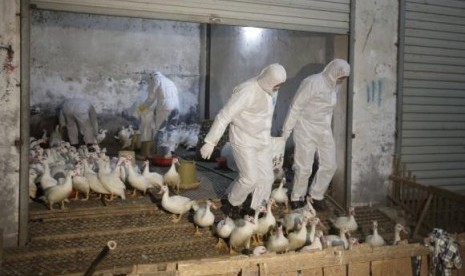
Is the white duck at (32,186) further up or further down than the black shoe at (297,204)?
further up

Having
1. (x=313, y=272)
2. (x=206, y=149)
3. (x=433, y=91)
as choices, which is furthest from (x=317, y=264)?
(x=433, y=91)

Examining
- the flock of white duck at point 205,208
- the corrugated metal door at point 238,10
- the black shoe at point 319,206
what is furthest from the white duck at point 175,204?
the corrugated metal door at point 238,10

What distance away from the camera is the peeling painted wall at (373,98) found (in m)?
8.19

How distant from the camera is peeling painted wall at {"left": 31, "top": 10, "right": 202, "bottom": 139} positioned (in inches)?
534

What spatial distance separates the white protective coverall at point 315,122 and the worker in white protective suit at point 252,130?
2.33 ft

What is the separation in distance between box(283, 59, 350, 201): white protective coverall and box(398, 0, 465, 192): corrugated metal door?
1772 millimetres

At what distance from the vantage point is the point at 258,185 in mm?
6965

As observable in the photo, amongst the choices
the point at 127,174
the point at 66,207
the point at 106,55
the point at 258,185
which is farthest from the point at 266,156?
the point at 106,55

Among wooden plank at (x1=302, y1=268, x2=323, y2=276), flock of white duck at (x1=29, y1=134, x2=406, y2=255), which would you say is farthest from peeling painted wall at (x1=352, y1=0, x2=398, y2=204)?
wooden plank at (x1=302, y1=268, x2=323, y2=276)

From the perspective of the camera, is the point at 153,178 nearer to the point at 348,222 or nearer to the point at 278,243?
the point at 278,243

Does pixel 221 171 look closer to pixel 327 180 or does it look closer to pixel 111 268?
pixel 327 180

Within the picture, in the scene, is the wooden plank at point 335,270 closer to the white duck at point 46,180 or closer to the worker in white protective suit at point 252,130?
the worker in white protective suit at point 252,130

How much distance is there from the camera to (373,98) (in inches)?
328

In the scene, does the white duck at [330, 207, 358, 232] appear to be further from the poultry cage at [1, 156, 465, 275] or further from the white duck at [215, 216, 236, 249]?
the white duck at [215, 216, 236, 249]
